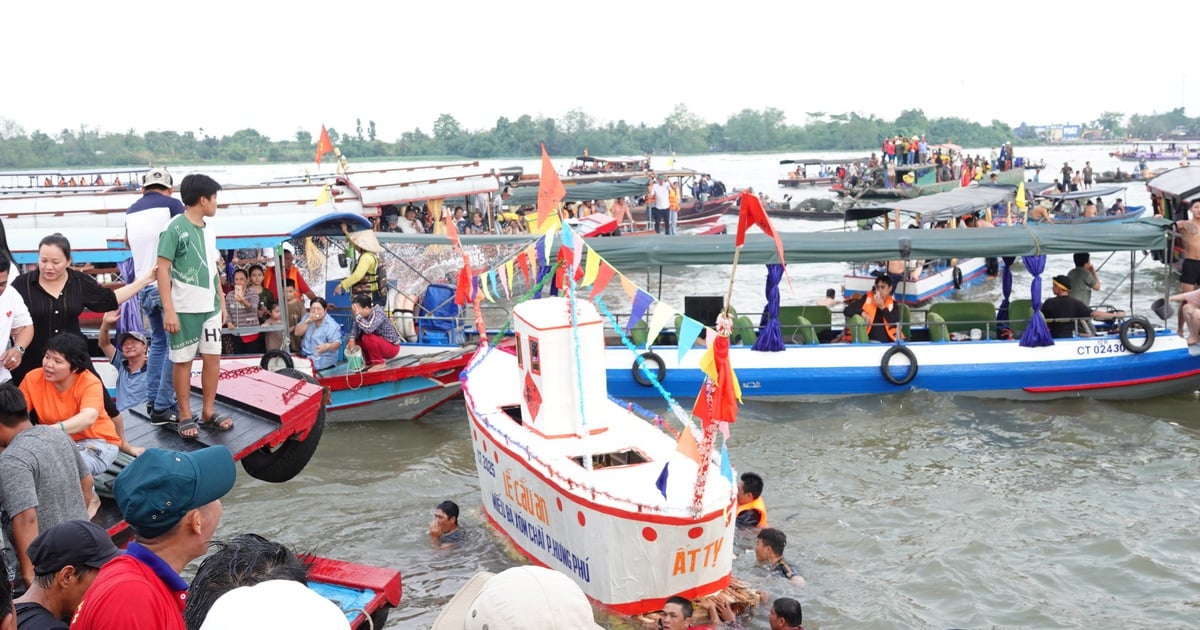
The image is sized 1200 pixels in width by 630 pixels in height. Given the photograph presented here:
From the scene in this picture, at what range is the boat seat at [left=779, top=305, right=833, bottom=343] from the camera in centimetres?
1545

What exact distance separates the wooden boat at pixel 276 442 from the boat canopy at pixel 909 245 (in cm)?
729

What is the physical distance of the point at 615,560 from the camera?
755cm

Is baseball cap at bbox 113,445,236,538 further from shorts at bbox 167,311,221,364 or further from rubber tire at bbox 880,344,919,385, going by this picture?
rubber tire at bbox 880,344,919,385

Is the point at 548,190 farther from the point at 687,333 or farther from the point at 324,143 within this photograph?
the point at 324,143

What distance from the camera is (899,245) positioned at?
14688 millimetres

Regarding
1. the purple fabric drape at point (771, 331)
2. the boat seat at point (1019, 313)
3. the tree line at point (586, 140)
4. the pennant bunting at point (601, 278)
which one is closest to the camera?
the pennant bunting at point (601, 278)

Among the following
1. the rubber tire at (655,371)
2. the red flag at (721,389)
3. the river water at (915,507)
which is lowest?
the river water at (915,507)

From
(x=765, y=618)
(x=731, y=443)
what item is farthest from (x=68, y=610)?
(x=731, y=443)

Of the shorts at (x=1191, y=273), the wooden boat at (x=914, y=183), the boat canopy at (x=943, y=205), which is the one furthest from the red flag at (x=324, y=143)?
the wooden boat at (x=914, y=183)

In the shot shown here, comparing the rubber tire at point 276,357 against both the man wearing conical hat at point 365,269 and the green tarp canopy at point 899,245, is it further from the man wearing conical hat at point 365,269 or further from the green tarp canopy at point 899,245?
the green tarp canopy at point 899,245

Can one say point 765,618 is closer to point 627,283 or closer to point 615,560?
point 615,560

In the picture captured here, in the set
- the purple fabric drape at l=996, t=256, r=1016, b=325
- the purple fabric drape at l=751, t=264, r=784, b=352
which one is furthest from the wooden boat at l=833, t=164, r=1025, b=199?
the purple fabric drape at l=751, t=264, r=784, b=352

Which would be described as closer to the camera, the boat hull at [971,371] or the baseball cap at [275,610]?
the baseball cap at [275,610]

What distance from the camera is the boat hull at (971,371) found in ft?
47.4
